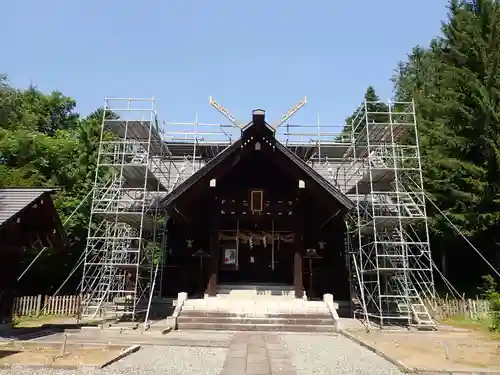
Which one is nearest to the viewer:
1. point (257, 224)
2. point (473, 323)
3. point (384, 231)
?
point (473, 323)

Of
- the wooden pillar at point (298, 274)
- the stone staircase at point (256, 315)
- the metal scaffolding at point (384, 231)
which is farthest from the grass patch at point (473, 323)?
the wooden pillar at point (298, 274)

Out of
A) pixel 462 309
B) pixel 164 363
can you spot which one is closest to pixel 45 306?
pixel 164 363

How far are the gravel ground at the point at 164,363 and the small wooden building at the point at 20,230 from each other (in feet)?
18.0

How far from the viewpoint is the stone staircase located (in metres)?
13.6

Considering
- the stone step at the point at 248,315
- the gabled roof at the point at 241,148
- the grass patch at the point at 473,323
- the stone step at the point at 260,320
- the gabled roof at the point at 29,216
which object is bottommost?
the grass patch at the point at 473,323

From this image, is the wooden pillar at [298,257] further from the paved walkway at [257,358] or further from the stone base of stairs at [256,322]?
the paved walkway at [257,358]

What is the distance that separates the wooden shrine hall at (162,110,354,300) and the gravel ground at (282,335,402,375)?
518 centimetres

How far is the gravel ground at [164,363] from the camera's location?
22.3ft

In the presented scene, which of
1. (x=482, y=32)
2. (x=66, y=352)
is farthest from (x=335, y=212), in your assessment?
(x=482, y=32)

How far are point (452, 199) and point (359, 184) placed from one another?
232 inches

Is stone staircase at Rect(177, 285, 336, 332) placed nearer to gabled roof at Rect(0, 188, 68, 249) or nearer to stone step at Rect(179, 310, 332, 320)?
stone step at Rect(179, 310, 332, 320)

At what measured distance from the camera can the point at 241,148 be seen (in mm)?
16250

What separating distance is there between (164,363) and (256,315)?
6557 mm

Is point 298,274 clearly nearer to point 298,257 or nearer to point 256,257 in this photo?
point 298,257
